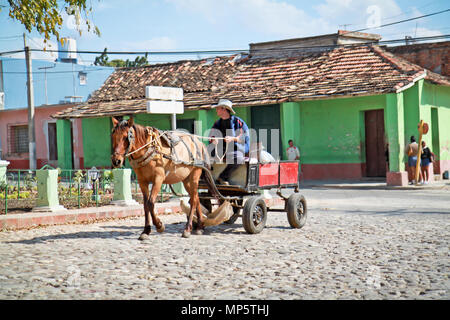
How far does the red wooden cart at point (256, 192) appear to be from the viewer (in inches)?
357

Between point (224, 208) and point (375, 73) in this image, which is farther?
point (375, 73)

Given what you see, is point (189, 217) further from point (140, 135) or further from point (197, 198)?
A: point (140, 135)

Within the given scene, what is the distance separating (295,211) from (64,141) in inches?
848

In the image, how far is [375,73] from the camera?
845 inches

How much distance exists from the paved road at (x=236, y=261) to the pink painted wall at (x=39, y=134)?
21.0 meters

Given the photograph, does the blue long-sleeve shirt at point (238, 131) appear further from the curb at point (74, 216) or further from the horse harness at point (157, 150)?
the curb at point (74, 216)

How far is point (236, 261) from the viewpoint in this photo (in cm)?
679

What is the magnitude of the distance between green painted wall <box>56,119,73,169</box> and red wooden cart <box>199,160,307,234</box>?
20.3 metres

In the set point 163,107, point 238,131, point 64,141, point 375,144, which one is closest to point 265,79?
point 375,144

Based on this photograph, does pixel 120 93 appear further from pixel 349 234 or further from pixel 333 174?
pixel 349 234

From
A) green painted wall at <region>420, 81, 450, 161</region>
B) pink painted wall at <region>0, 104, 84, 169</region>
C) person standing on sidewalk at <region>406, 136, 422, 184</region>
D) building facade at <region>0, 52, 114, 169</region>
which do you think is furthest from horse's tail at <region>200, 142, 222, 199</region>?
pink painted wall at <region>0, 104, 84, 169</region>

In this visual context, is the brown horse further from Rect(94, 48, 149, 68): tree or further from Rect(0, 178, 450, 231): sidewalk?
Rect(94, 48, 149, 68): tree
